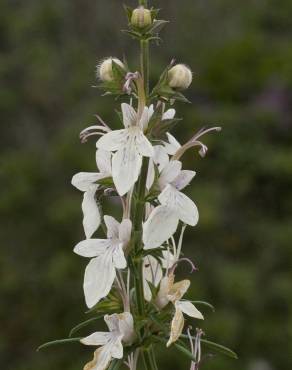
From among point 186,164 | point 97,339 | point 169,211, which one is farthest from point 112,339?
point 186,164

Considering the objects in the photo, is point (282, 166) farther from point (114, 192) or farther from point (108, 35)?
point (114, 192)

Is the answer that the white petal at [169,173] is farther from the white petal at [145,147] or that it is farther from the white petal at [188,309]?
the white petal at [188,309]

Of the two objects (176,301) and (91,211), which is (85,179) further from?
(176,301)

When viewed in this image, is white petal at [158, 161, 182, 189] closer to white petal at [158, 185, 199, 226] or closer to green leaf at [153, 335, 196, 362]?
white petal at [158, 185, 199, 226]

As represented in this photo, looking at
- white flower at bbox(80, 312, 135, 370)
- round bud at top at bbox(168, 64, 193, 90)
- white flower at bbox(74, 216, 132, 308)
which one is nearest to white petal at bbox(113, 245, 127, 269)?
white flower at bbox(74, 216, 132, 308)

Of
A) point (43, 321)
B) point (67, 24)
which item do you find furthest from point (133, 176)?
point (67, 24)

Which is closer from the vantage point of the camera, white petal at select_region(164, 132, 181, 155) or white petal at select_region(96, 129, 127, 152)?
white petal at select_region(96, 129, 127, 152)
